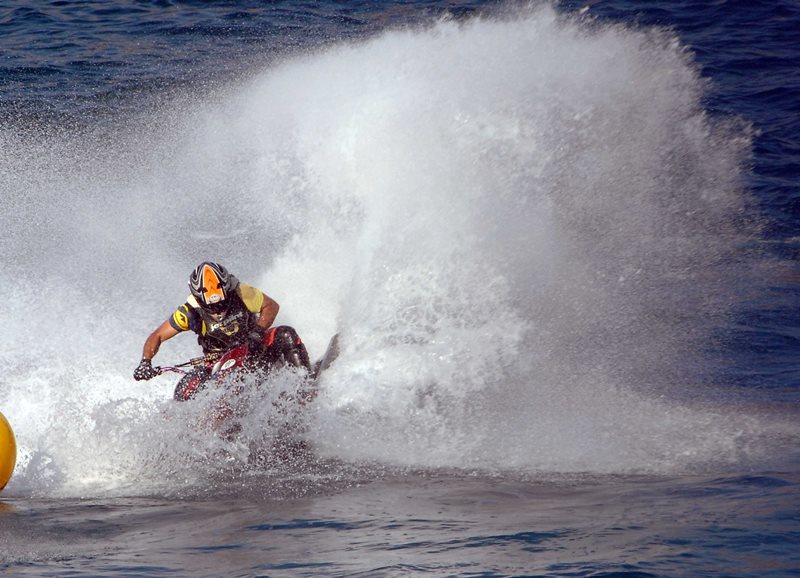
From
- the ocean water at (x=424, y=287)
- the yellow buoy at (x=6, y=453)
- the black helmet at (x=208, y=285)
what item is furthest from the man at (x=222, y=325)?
the yellow buoy at (x=6, y=453)

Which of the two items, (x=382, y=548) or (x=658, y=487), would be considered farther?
(x=658, y=487)

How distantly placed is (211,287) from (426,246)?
10.3 feet

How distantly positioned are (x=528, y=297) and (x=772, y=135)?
21.7 ft

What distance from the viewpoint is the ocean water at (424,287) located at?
6.01 meters

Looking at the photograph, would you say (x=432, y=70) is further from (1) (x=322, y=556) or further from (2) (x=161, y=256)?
(1) (x=322, y=556)

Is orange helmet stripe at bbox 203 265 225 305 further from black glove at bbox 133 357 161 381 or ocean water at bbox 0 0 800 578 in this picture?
ocean water at bbox 0 0 800 578

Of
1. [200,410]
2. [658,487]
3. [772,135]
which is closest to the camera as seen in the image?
[658,487]

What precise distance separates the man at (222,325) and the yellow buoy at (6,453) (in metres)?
1.36

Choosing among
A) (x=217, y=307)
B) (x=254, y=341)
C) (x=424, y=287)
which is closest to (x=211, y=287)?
(x=217, y=307)

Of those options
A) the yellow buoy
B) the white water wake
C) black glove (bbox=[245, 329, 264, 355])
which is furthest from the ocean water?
black glove (bbox=[245, 329, 264, 355])

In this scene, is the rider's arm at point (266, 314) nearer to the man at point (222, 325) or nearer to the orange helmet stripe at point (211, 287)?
the man at point (222, 325)

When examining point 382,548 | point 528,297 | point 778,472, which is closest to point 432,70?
point 528,297

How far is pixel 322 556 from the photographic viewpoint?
543 centimetres

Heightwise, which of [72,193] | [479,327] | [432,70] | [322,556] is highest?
[432,70]
